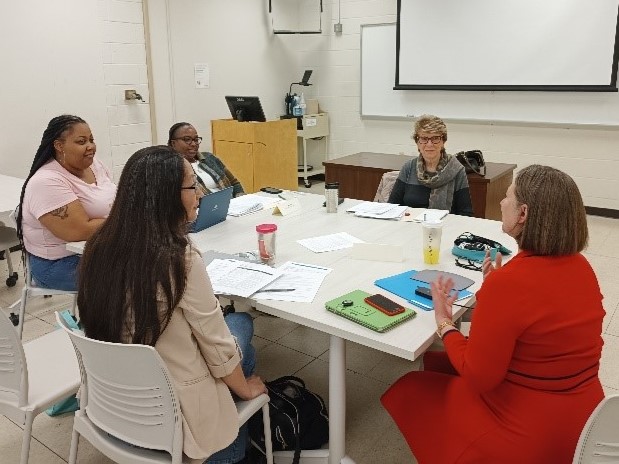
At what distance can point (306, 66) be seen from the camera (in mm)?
6770

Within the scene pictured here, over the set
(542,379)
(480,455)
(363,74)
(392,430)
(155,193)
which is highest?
(363,74)

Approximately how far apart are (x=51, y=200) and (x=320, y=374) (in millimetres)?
1463

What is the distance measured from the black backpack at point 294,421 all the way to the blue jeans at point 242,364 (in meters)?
0.09

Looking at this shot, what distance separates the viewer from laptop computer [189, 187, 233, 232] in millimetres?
2488

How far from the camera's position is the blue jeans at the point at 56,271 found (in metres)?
2.57

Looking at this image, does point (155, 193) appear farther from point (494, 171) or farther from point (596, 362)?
point (494, 171)

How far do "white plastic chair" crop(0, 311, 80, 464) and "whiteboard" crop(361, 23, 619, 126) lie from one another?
4.79 meters

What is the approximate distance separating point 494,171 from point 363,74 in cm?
279

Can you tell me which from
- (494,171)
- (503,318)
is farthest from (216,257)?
(494,171)

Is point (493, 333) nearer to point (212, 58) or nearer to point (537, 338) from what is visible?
point (537, 338)

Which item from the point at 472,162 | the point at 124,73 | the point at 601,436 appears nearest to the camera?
the point at 601,436

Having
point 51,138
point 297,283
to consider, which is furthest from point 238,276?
point 51,138

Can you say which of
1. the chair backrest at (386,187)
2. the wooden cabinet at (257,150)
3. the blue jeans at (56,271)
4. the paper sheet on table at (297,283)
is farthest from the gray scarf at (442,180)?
the wooden cabinet at (257,150)

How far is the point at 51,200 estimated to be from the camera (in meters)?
2.43
